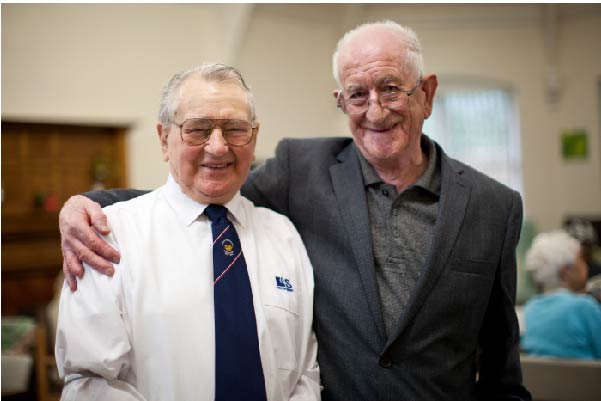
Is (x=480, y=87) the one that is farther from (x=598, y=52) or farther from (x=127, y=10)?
(x=127, y=10)

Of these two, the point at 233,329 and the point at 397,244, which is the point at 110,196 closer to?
the point at 233,329

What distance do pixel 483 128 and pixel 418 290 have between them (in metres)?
7.68

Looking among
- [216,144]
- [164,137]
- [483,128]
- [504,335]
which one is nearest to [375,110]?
[216,144]

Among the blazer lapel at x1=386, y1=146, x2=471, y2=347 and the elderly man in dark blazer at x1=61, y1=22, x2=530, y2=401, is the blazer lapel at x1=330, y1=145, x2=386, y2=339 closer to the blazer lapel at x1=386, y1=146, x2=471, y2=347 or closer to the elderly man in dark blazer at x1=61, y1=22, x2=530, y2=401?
the elderly man in dark blazer at x1=61, y1=22, x2=530, y2=401

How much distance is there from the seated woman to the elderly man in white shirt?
1851mm

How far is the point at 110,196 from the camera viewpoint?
1.88 m

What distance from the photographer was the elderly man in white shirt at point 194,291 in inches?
59.0

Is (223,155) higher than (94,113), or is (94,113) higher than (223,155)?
(94,113)

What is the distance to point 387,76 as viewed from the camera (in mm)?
1884

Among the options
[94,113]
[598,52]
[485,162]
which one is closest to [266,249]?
[94,113]

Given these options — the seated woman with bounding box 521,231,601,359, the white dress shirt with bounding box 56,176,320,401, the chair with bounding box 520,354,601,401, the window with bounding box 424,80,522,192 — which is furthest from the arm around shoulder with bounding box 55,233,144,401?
the window with bounding box 424,80,522,192

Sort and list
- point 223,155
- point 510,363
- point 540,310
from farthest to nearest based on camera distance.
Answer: point 540,310 → point 510,363 → point 223,155

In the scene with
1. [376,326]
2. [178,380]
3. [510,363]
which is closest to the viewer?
[178,380]

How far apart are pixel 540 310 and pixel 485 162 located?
19.7ft
